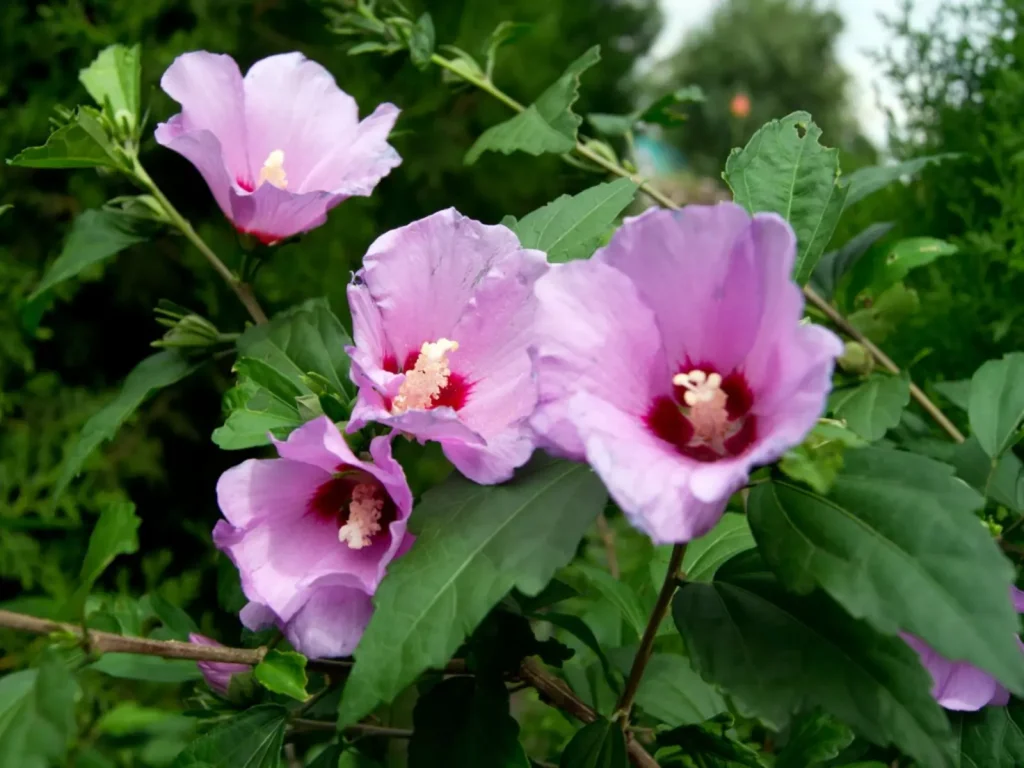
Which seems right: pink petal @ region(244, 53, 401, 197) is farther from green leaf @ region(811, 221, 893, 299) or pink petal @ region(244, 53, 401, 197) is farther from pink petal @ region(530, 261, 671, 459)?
green leaf @ region(811, 221, 893, 299)

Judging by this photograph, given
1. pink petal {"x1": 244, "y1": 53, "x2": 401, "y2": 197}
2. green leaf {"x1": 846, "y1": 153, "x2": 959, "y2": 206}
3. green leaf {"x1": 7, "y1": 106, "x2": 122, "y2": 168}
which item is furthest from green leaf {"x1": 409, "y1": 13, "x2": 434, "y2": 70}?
green leaf {"x1": 846, "y1": 153, "x2": 959, "y2": 206}

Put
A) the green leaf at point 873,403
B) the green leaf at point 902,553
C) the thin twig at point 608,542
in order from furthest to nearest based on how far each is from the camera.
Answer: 1. the thin twig at point 608,542
2. the green leaf at point 873,403
3. the green leaf at point 902,553

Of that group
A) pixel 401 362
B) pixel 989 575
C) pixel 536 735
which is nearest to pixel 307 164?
pixel 401 362

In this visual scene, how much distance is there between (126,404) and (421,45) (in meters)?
0.44

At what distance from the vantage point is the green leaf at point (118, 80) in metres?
0.71

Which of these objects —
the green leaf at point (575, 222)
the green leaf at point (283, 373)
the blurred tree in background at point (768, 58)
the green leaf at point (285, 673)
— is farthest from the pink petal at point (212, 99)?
the blurred tree in background at point (768, 58)

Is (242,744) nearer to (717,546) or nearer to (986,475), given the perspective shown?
(717,546)

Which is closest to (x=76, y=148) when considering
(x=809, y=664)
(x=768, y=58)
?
(x=809, y=664)

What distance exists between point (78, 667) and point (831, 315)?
70 cm

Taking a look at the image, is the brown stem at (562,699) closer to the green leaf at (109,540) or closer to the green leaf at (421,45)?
the green leaf at (109,540)

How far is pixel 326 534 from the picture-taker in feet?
1.67

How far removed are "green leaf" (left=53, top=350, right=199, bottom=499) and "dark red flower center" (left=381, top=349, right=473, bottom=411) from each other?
0.24 metres

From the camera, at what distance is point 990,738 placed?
0.53 m

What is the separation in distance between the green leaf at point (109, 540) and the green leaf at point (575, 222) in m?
0.28
